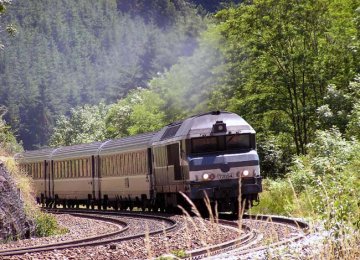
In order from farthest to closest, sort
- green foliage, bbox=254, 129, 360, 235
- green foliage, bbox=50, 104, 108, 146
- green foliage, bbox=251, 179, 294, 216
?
green foliage, bbox=50, 104, 108, 146 → green foliage, bbox=251, 179, 294, 216 → green foliage, bbox=254, 129, 360, 235

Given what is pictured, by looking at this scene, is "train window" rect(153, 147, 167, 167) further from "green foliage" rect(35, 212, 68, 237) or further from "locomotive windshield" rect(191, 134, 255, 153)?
"green foliage" rect(35, 212, 68, 237)

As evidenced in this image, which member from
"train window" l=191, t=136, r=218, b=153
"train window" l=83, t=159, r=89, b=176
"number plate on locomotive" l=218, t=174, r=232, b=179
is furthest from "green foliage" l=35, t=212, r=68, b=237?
"train window" l=83, t=159, r=89, b=176

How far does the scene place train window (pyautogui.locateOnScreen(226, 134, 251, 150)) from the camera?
21891 millimetres

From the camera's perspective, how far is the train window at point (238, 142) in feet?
71.8

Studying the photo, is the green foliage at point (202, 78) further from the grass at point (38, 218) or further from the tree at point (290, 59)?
the grass at point (38, 218)

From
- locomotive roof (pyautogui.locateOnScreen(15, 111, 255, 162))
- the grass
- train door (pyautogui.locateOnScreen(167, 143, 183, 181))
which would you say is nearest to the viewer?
the grass

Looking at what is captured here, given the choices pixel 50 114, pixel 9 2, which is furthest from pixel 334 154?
pixel 50 114

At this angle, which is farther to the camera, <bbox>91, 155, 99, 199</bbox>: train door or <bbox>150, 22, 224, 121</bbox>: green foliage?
<bbox>150, 22, 224, 121</bbox>: green foliage

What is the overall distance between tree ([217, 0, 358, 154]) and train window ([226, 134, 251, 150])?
1546 cm

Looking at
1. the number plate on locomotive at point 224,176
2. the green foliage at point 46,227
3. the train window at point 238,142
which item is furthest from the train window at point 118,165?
the number plate on locomotive at point 224,176

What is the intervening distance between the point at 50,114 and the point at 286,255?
164051 mm

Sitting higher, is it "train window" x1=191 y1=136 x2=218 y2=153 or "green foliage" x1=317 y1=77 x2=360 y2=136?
"green foliage" x1=317 y1=77 x2=360 y2=136

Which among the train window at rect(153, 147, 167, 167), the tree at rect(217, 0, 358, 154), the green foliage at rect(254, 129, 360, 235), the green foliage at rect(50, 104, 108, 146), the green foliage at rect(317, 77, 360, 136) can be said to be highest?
the green foliage at rect(50, 104, 108, 146)

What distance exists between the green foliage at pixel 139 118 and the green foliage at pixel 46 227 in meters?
40.6
